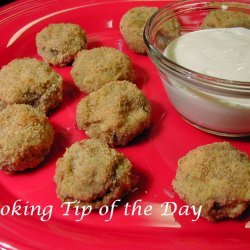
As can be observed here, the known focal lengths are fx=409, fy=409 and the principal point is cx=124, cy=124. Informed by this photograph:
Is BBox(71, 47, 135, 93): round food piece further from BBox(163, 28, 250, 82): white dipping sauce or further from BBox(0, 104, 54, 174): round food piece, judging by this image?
BBox(0, 104, 54, 174): round food piece

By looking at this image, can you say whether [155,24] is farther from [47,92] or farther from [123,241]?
[123,241]

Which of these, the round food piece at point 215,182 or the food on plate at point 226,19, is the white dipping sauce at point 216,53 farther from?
the round food piece at point 215,182

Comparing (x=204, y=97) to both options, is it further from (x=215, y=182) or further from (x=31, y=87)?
(x=31, y=87)

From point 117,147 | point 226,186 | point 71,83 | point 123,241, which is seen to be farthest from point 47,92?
point 226,186

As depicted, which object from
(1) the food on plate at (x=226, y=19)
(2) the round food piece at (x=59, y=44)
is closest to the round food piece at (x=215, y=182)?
(1) the food on plate at (x=226, y=19)

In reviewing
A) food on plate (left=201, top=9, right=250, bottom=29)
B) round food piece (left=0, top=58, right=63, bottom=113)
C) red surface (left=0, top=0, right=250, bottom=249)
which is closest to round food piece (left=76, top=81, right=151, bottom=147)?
red surface (left=0, top=0, right=250, bottom=249)

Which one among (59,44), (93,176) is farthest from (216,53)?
(59,44)
